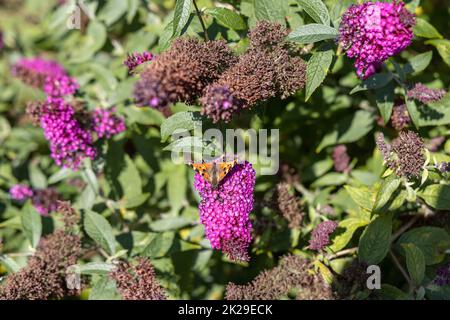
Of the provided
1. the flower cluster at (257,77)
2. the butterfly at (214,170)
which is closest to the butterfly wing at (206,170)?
the butterfly at (214,170)

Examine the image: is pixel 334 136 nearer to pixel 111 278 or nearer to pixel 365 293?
pixel 365 293

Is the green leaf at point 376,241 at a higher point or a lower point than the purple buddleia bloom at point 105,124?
lower

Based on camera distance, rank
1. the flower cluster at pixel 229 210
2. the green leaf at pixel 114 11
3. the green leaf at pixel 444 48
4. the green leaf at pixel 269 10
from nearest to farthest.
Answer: the flower cluster at pixel 229 210 → the green leaf at pixel 269 10 → the green leaf at pixel 444 48 → the green leaf at pixel 114 11

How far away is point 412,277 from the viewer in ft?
6.65

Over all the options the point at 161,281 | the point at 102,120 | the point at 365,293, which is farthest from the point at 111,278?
the point at 365,293

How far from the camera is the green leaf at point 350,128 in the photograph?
258 centimetres

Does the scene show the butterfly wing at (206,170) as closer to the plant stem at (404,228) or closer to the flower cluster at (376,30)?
the flower cluster at (376,30)

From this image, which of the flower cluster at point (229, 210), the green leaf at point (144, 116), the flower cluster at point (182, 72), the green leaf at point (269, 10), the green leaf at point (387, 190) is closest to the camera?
the flower cluster at point (182, 72)

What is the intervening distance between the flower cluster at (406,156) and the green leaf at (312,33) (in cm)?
46

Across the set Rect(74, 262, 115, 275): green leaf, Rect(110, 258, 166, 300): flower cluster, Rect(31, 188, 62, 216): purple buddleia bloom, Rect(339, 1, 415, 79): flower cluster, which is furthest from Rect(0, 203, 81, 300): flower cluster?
Rect(339, 1, 415, 79): flower cluster

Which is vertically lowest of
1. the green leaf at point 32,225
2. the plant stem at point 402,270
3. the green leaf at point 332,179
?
the plant stem at point 402,270

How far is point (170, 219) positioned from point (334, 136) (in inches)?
40.2

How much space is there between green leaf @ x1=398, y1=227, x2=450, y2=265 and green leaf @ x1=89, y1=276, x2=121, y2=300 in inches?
52.4

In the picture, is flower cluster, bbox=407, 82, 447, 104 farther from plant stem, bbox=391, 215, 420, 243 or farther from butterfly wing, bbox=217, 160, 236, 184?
butterfly wing, bbox=217, 160, 236, 184
